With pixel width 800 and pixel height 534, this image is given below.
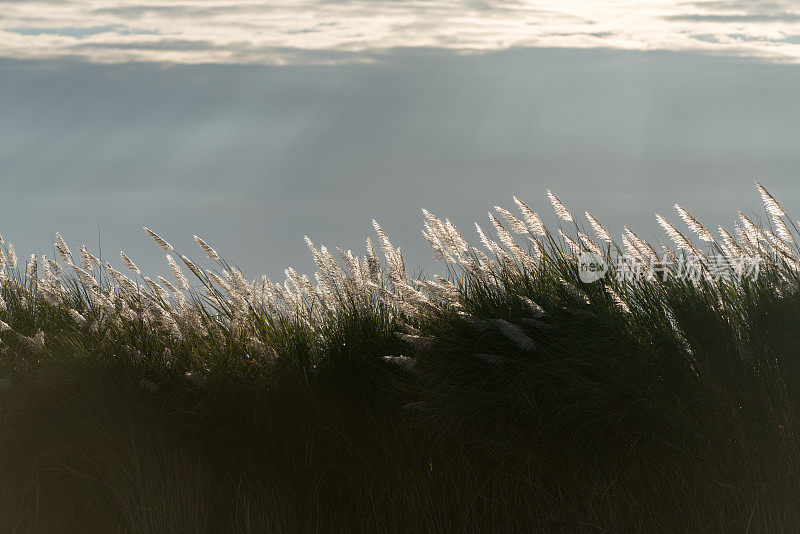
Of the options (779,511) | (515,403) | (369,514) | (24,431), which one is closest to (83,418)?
(24,431)

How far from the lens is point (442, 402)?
3965 millimetres

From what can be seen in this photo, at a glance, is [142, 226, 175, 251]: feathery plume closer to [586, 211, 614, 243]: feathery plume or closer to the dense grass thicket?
the dense grass thicket

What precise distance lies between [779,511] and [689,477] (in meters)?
0.40

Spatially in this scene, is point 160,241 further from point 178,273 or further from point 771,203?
point 771,203

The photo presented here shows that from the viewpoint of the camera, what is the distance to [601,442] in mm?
3836

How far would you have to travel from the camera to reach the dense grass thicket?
370 cm

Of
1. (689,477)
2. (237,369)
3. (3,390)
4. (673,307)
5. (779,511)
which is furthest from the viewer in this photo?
(3,390)

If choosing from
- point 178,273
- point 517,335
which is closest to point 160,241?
point 178,273

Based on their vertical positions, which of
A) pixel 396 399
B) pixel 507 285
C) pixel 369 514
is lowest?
pixel 369 514

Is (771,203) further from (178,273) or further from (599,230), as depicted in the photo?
(178,273)

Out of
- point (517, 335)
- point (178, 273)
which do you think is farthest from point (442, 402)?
point (178, 273)

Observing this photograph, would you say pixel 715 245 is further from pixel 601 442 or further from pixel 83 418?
pixel 83 418

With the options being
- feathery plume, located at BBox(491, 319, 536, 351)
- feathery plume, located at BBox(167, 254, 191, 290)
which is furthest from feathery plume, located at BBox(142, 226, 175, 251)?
feathery plume, located at BBox(491, 319, 536, 351)

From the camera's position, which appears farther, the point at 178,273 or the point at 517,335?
the point at 178,273
